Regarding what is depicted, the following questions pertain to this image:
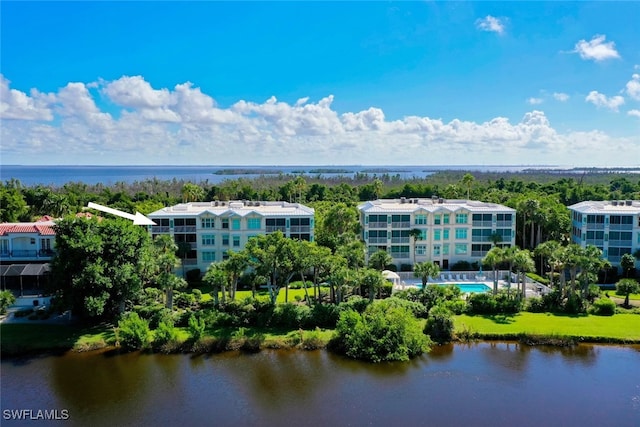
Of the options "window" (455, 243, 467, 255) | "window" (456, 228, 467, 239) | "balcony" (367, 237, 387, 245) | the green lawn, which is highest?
"window" (456, 228, 467, 239)

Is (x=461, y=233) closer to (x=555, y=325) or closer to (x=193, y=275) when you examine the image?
(x=555, y=325)

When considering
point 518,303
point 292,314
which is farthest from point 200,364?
point 518,303

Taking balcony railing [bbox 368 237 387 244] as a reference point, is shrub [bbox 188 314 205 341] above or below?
below

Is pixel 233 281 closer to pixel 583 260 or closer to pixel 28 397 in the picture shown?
pixel 28 397

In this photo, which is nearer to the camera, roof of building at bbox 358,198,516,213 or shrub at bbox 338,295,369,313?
shrub at bbox 338,295,369,313

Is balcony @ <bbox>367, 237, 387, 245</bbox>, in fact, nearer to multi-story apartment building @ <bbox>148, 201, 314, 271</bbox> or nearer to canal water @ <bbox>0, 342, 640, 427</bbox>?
multi-story apartment building @ <bbox>148, 201, 314, 271</bbox>

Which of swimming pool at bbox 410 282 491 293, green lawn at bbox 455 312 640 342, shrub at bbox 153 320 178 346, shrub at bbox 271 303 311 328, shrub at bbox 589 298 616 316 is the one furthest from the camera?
swimming pool at bbox 410 282 491 293

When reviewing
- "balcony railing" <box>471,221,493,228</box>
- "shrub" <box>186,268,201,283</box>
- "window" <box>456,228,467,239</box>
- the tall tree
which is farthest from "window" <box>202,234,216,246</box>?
"balcony railing" <box>471,221,493,228</box>

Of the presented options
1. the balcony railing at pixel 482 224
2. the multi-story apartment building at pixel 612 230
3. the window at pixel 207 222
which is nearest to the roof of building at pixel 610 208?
the multi-story apartment building at pixel 612 230
